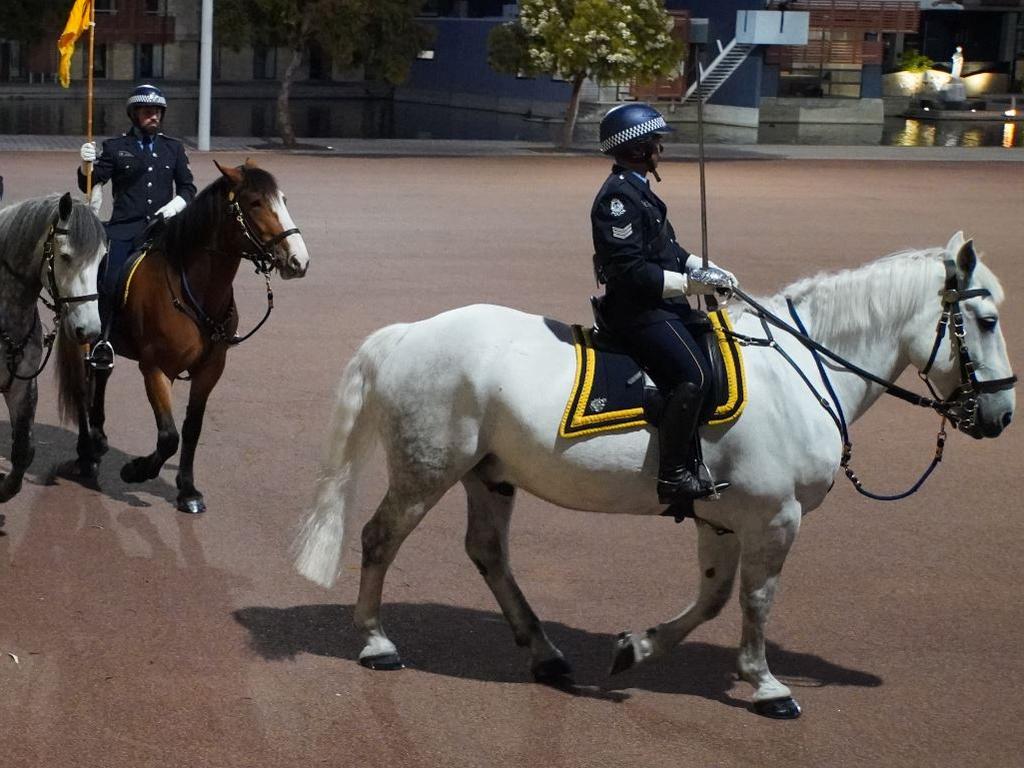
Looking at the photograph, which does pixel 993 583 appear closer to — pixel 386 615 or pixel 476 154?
pixel 386 615

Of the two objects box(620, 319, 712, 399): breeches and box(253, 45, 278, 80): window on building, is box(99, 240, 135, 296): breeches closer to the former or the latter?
box(620, 319, 712, 399): breeches

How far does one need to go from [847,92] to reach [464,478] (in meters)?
49.4

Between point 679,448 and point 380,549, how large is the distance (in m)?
1.46

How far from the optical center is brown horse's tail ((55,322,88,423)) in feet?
32.0

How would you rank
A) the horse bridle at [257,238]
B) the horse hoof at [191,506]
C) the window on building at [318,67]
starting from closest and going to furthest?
the horse bridle at [257,238] → the horse hoof at [191,506] → the window on building at [318,67]

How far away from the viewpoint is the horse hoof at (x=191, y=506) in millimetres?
9086

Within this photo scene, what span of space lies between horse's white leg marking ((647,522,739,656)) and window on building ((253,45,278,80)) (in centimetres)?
6144

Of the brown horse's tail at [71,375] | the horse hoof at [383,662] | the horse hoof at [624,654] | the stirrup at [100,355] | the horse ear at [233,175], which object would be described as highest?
the horse ear at [233,175]

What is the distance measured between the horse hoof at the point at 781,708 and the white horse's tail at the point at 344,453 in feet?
6.55

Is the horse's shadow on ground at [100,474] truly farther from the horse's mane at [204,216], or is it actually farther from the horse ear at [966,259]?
the horse ear at [966,259]

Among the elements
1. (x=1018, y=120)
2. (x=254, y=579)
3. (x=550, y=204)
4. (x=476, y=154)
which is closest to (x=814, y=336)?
(x=254, y=579)

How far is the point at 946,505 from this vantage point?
974cm

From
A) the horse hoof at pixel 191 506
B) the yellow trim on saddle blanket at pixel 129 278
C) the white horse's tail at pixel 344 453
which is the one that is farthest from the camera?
the yellow trim on saddle blanket at pixel 129 278

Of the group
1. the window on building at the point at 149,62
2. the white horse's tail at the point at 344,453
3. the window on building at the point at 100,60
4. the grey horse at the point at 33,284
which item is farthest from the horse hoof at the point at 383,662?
the window on building at the point at 149,62
